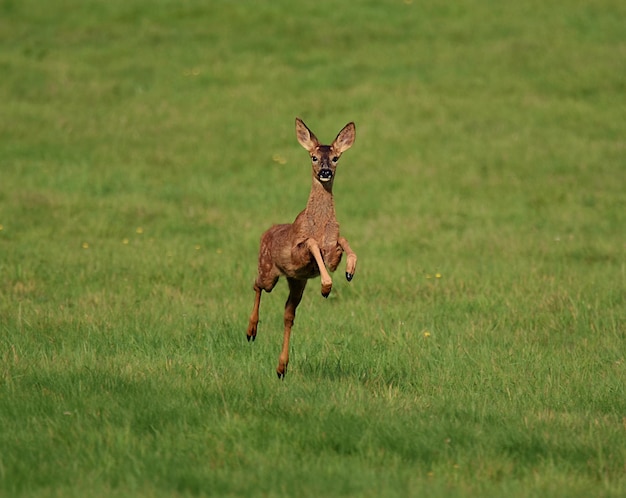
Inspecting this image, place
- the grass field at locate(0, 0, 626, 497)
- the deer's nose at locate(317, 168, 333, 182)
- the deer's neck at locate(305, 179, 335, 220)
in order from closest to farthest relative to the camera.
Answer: the grass field at locate(0, 0, 626, 497) → the deer's nose at locate(317, 168, 333, 182) → the deer's neck at locate(305, 179, 335, 220)

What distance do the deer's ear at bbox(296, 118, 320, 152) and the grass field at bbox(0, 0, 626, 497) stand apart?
73.2 inches

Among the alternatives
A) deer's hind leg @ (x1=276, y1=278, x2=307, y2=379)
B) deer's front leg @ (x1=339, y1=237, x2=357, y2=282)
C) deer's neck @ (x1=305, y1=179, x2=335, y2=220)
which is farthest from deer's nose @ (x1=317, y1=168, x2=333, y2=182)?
deer's hind leg @ (x1=276, y1=278, x2=307, y2=379)

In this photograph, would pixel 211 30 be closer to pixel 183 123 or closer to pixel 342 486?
pixel 183 123

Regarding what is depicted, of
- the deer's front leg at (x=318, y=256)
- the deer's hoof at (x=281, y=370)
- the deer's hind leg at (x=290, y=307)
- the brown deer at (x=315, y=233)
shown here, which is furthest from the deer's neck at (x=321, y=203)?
the deer's hoof at (x=281, y=370)

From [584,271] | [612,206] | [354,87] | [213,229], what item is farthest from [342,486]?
[354,87]

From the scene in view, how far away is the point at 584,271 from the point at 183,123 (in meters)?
10.5

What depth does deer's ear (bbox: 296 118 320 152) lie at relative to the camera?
7.93m

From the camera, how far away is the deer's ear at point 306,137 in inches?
312

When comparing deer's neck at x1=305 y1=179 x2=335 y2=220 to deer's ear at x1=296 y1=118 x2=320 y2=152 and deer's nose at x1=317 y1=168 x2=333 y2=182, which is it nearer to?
deer's nose at x1=317 y1=168 x2=333 y2=182

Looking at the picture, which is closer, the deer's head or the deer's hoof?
the deer's head

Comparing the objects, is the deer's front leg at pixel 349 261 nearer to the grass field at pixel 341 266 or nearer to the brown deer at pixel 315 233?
the brown deer at pixel 315 233

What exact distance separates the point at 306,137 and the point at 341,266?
664 cm

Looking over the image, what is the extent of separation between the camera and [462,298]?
40.3 feet

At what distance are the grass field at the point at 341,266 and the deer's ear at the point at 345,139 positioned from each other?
1.86 metres
